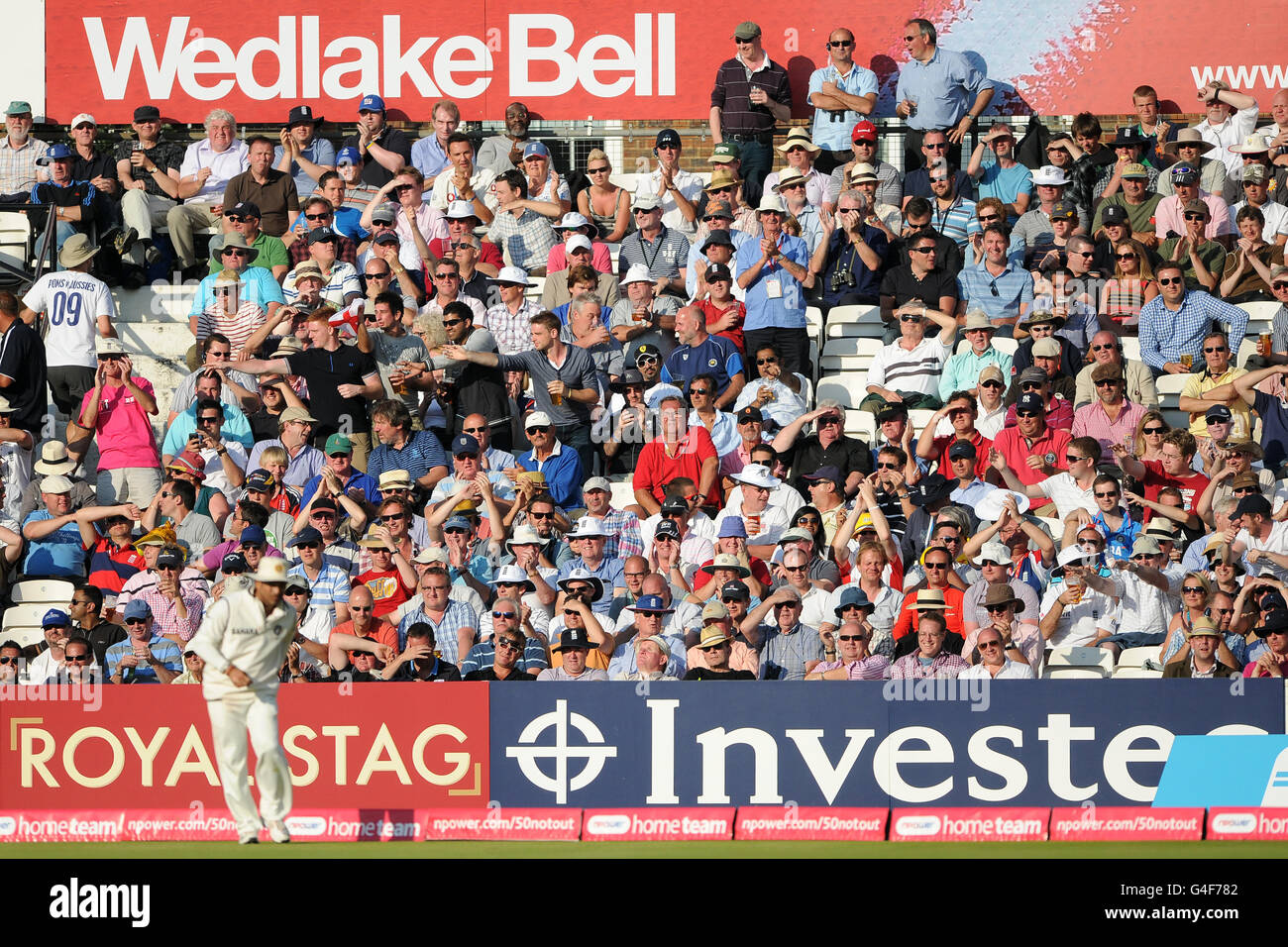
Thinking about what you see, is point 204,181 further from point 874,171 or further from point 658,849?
point 658,849

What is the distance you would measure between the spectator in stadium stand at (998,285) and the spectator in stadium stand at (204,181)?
6.93 m

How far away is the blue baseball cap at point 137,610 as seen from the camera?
14.5m

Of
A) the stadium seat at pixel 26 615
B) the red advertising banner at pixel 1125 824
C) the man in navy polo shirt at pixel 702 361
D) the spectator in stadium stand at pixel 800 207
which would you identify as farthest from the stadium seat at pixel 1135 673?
the stadium seat at pixel 26 615

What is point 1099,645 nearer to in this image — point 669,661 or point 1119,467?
point 1119,467

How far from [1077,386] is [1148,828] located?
16.1 feet

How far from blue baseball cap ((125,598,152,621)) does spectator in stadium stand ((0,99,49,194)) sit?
6449 mm

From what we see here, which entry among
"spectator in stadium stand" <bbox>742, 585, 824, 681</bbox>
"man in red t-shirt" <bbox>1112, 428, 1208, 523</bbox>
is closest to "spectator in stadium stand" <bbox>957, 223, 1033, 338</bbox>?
"man in red t-shirt" <bbox>1112, 428, 1208, 523</bbox>

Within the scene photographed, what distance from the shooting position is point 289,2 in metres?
21.0

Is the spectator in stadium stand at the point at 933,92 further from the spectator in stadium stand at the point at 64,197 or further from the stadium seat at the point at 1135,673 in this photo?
the spectator in stadium stand at the point at 64,197

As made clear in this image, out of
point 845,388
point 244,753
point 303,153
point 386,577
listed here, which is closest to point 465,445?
point 386,577

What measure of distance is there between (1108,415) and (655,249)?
4.34 metres

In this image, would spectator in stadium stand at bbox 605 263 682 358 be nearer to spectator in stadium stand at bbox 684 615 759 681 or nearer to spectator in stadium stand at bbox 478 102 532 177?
spectator in stadium stand at bbox 478 102 532 177

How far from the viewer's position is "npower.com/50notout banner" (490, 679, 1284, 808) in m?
13.0
